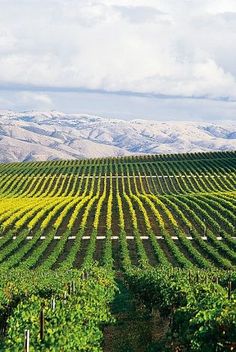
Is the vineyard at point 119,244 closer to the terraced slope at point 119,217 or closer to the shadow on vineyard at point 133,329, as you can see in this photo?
the terraced slope at point 119,217

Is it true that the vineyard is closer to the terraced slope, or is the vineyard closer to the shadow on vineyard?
the terraced slope

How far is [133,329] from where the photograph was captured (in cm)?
2962

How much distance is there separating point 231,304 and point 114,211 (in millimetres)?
78377

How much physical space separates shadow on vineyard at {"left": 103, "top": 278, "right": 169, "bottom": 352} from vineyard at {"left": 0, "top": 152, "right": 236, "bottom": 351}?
33.4 inches

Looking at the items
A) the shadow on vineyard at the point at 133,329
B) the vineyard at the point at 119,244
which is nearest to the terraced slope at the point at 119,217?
the vineyard at the point at 119,244

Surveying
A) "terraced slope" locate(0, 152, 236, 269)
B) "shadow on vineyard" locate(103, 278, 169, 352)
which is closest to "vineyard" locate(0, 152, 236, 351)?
"terraced slope" locate(0, 152, 236, 269)

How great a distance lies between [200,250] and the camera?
69375 millimetres

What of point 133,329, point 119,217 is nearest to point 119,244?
point 119,217

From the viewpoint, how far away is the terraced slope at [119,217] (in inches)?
2591

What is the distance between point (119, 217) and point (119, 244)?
1868cm

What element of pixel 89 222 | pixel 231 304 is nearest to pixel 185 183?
pixel 89 222

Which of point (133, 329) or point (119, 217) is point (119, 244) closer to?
point (119, 217)

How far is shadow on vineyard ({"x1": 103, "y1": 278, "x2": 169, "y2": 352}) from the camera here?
2591 centimetres

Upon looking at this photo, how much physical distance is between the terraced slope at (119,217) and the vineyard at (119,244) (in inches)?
9.1
